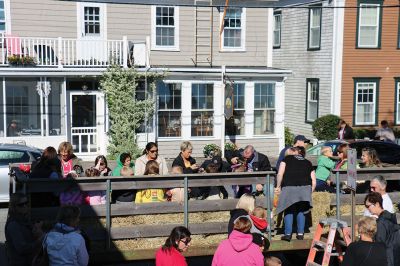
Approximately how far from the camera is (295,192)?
8961 mm

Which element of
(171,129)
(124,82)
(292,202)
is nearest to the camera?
(292,202)

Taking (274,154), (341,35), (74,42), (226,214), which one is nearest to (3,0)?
(74,42)

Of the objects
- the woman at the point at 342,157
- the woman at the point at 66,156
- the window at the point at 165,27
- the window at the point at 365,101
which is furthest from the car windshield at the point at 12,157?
the window at the point at 365,101

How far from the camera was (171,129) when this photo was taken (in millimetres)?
23281

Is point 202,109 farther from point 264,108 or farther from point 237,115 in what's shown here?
point 264,108

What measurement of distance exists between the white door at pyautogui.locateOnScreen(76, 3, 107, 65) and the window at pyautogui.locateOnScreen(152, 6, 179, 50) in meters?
1.99

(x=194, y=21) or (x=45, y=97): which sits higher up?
(x=194, y=21)

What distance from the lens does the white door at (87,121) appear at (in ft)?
73.7

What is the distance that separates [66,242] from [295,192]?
3.85 meters

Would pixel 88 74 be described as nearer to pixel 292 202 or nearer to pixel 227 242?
pixel 292 202

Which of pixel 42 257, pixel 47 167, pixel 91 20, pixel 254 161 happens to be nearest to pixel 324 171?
pixel 254 161

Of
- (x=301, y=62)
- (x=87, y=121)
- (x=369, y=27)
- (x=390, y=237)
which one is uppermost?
(x=369, y=27)

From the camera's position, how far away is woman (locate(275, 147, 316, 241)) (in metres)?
8.96

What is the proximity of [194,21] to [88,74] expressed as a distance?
5.09 metres
